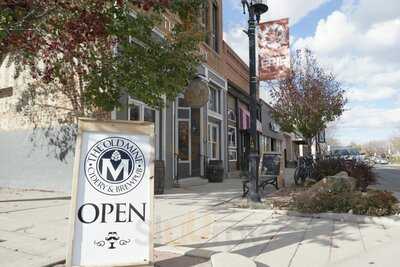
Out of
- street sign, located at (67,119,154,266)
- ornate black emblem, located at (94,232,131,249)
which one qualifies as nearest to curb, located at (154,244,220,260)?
street sign, located at (67,119,154,266)

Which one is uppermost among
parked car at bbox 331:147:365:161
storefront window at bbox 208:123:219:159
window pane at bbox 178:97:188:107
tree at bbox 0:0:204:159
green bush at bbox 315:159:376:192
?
window pane at bbox 178:97:188:107

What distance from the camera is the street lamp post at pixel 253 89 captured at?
391 inches

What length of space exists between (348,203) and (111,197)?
5.88 meters

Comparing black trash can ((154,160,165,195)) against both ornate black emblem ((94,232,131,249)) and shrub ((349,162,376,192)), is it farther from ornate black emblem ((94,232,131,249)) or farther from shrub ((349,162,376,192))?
ornate black emblem ((94,232,131,249))

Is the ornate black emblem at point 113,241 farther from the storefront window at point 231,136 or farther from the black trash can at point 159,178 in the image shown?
the storefront window at point 231,136

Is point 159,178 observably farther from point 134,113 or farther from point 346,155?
point 346,155

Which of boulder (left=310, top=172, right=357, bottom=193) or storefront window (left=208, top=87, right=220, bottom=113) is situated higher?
storefront window (left=208, top=87, right=220, bottom=113)

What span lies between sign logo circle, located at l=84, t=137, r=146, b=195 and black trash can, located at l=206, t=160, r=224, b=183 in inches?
508

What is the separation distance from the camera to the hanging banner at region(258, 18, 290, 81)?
11281mm

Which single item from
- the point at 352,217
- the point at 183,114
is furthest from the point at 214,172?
the point at 352,217

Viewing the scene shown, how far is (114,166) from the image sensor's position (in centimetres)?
468

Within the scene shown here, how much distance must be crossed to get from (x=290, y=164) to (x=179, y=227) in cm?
3543

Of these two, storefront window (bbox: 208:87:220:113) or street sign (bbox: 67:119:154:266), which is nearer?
street sign (bbox: 67:119:154:266)

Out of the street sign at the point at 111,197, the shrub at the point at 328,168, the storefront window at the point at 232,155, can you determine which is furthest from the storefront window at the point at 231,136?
the street sign at the point at 111,197
